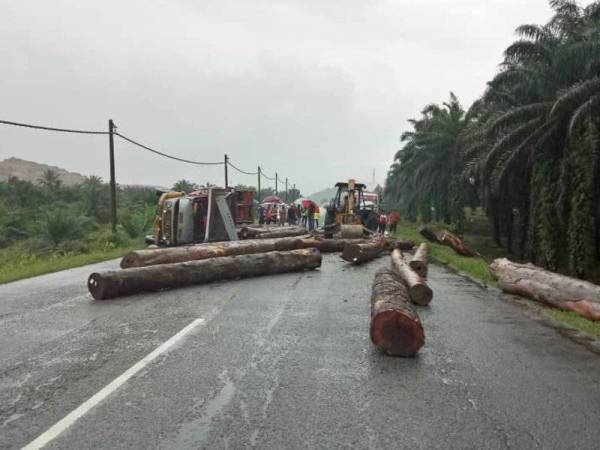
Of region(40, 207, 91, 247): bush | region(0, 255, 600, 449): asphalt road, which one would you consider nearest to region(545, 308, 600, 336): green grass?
region(0, 255, 600, 449): asphalt road

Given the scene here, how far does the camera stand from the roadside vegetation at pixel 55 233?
59.7ft

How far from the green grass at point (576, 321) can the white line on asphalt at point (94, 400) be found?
17.8 ft

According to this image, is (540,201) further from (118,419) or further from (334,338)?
(118,419)

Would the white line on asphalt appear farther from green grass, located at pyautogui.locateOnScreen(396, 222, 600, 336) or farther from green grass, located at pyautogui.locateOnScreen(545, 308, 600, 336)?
green grass, located at pyautogui.locateOnScreen(396, 222, 600, 336)

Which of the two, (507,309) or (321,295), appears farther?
(321,295)

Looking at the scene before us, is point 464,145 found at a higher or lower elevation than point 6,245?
higher

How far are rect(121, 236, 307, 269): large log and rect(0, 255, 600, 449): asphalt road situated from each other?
3.09m

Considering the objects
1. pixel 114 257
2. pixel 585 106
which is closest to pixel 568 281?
pixel 585 106

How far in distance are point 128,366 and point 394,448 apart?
2867mm

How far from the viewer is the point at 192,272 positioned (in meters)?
10.8

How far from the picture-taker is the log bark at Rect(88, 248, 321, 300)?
9.45 meters

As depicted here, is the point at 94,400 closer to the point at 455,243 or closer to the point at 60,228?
the point at 455,243

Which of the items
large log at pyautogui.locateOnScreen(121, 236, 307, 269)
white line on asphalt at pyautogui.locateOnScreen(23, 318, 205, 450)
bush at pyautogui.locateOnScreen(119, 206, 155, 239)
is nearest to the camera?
white line on asphalt at pyautogui.locateOnScreen(23, 318, 205, 450)

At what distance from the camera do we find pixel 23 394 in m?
4.60
